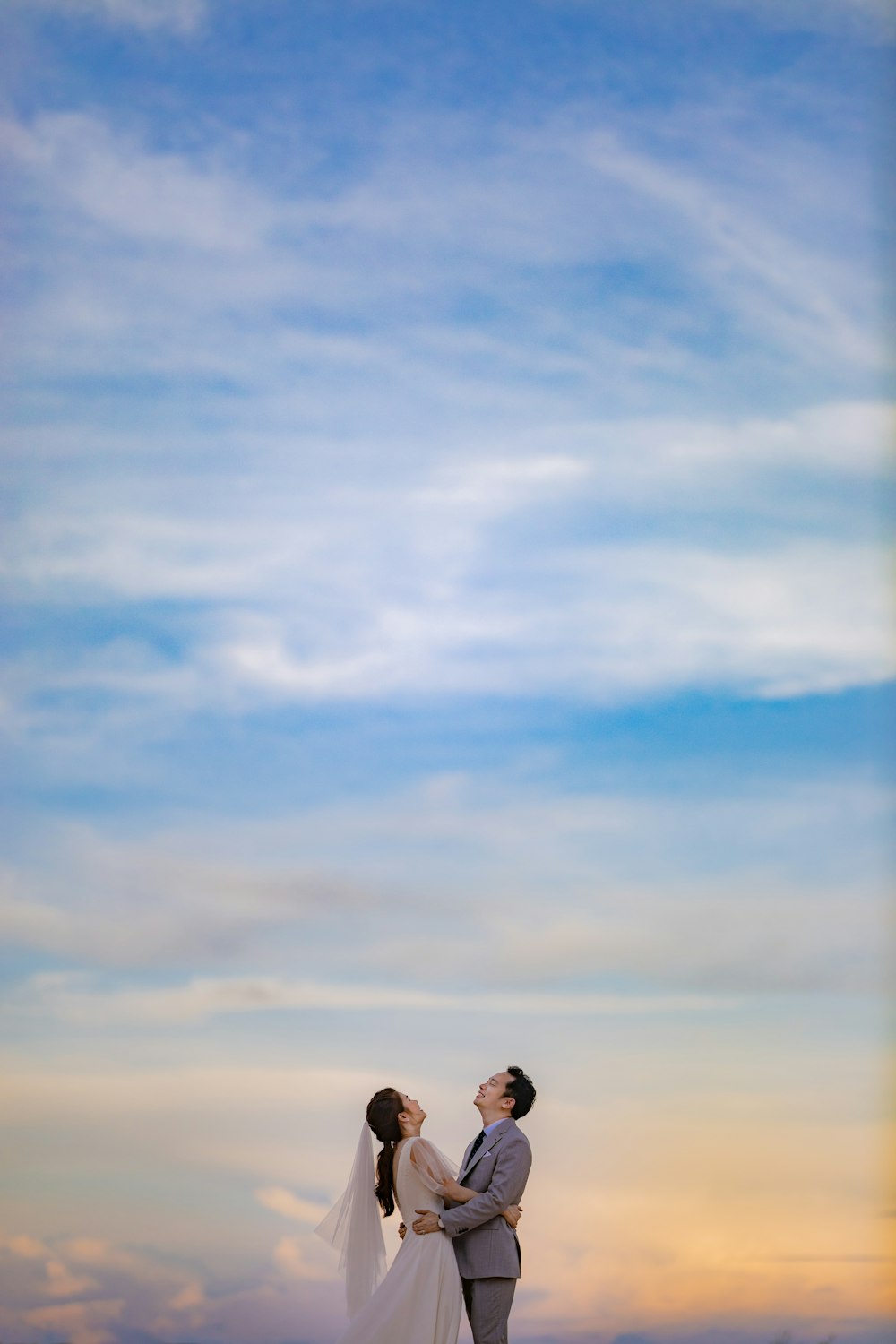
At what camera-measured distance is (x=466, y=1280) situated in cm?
816

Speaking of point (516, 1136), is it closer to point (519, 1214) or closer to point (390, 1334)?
point (519, 1214)

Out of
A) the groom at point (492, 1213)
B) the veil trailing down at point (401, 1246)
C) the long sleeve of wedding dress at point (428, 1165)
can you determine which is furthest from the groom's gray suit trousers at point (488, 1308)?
the long sleeve of wedding dress at point (428, 1165)

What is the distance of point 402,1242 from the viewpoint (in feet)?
26.8

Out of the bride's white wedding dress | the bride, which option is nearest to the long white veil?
the bride

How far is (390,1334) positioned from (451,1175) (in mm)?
828

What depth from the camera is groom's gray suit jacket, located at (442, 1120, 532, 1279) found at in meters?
7.98

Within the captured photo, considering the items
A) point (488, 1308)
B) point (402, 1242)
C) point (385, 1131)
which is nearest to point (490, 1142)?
point (385, 1131)

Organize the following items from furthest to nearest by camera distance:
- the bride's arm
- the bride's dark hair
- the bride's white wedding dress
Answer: the bride's dark hair
the bride's arm
the bride's white wedding dress

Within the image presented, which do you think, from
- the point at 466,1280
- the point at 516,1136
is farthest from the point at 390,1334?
the point at 516,1136

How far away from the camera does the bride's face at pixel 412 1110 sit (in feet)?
27.1

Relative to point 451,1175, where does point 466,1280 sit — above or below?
below

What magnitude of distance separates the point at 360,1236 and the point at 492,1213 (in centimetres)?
92

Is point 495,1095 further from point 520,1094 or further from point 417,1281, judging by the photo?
point 417,1281

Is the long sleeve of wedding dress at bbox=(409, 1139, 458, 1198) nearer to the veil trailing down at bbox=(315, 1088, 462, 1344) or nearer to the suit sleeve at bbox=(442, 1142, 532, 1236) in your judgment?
the veil trailing down at bbox=(315, 1088, 462, 1344)
